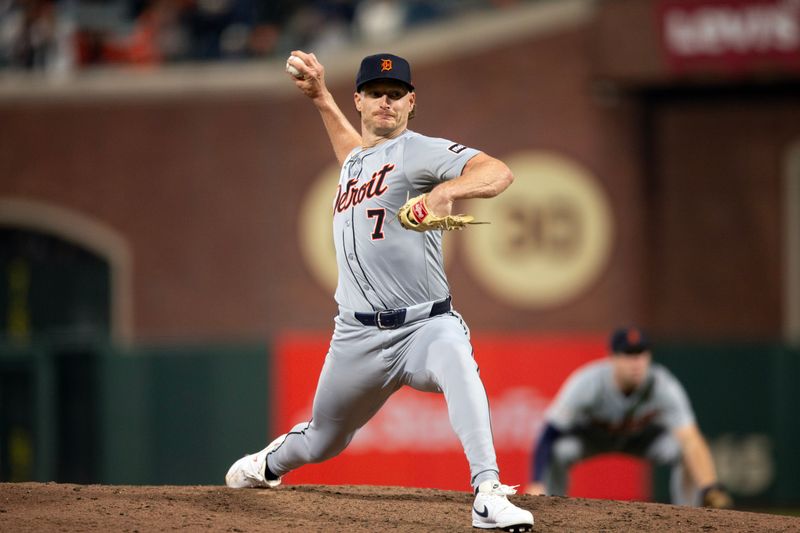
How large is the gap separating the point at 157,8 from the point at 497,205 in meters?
4.28

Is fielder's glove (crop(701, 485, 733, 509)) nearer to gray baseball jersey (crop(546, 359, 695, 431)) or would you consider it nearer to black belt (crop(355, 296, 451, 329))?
gray baseball jersey (crop(546, 359, 695, 431))

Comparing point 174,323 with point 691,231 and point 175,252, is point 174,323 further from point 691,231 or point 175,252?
point 691,231

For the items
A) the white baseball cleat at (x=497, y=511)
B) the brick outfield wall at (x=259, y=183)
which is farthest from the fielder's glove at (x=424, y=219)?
the brick outfield wall at (x=259, y=183)

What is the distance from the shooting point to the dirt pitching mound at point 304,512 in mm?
5062

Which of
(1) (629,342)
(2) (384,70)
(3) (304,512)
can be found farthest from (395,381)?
(1) (629,342)

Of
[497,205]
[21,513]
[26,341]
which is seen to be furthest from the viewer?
[497,205]

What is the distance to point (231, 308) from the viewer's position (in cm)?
1375

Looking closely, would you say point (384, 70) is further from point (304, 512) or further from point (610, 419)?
point (610, 419)

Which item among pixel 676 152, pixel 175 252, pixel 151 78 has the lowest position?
pixel 175 252

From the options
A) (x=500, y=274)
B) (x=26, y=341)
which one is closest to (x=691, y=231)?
(x=500, y=274)

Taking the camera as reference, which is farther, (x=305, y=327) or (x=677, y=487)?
(x=305, y=327)

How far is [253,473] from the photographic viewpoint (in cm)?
578

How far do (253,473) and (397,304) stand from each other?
1184 mm

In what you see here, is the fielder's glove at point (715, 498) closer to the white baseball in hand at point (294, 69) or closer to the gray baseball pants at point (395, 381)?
the gray baseball pants at point (395, 381)
